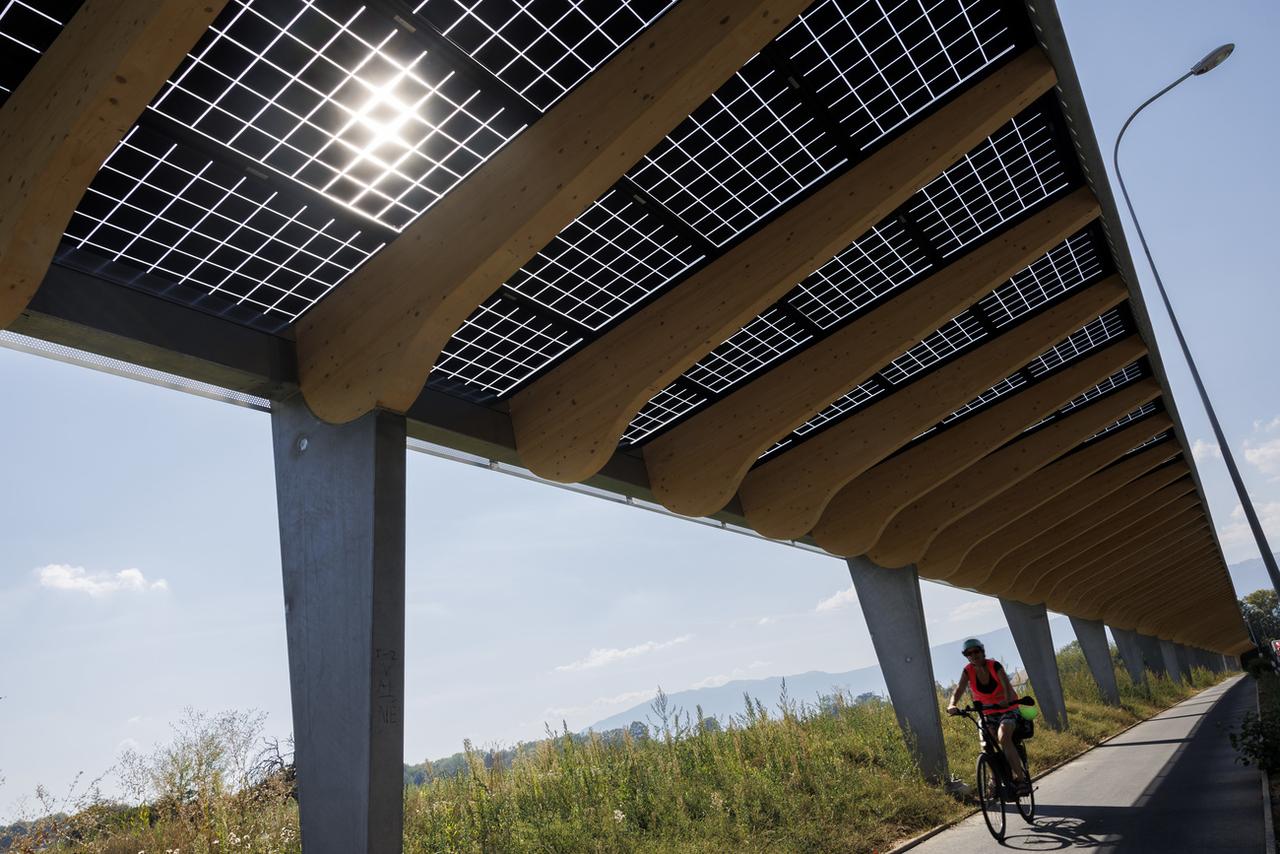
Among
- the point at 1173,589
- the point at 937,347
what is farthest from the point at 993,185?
the point at 1173,589

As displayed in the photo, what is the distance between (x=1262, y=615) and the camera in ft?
509

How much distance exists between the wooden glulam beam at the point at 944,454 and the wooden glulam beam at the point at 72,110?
1483 centimetres

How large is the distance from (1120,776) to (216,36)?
17.5 m

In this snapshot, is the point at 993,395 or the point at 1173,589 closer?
the point at 993,395

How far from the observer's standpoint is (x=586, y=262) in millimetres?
9922

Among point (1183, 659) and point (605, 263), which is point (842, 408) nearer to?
point (605, 263)

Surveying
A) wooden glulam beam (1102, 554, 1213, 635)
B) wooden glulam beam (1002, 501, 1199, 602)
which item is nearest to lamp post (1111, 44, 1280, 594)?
wooden glulam beam (1002, 501, 1199, 602)

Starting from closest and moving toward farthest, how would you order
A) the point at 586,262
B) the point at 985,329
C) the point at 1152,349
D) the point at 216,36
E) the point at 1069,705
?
the point at 216,36, the point at 586,262, the point at 985,329, the point at 1152,349, the point at 1069,705

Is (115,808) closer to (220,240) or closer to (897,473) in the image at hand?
(220,240)

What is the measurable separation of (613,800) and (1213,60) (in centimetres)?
1341

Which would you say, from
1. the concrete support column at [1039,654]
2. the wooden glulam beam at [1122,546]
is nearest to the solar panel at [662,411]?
the concrete support column at [1039,654]

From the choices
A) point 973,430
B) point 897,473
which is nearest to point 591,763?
point 897,473

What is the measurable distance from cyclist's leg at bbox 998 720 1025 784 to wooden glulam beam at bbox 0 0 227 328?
433 inches

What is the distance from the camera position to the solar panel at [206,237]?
23.4ft
